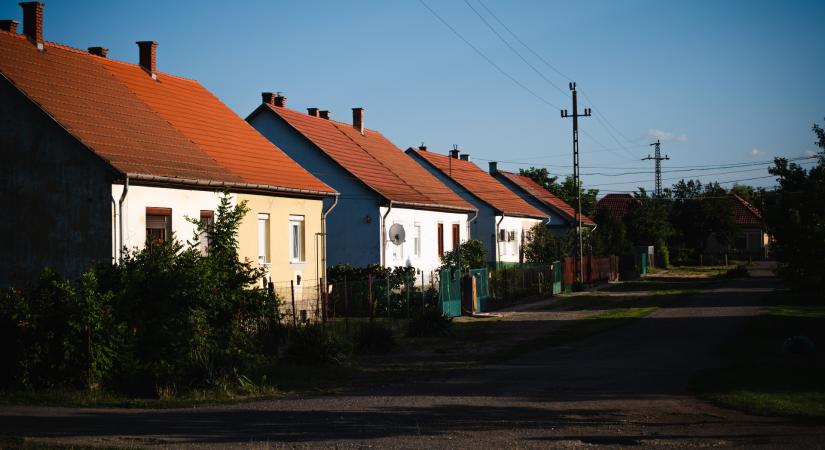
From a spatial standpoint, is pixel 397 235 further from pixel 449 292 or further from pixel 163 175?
pixel 163 175

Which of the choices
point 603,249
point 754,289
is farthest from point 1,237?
point 603,249

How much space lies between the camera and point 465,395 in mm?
12844

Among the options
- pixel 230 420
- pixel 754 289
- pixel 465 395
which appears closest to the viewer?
pixel 230 420

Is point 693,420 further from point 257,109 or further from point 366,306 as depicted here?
point 257,109

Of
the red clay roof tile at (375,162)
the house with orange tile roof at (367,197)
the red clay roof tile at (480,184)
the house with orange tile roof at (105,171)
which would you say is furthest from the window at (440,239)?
the house with orange tile roof at (105,171)

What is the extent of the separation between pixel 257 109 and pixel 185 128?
9766mm

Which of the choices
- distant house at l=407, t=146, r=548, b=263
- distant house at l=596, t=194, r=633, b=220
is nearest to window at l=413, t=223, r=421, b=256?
distant house at l=407, t=146, r=548, b=263

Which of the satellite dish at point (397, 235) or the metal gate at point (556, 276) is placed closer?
the satellite dish at point (397, 235)

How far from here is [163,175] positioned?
20516 millimetres

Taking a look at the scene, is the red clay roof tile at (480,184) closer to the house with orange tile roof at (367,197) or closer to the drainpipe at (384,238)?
the house with orange tile roof at (367,197)

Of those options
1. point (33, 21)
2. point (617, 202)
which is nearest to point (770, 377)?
point (33, 21)

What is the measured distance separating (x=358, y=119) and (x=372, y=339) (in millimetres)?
24895

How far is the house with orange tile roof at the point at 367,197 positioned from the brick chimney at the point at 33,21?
12.1m

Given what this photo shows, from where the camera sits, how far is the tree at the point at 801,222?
1859cm
